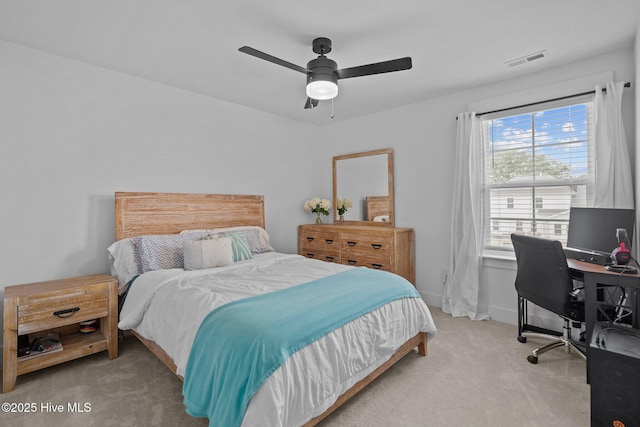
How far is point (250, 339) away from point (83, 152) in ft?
8.25

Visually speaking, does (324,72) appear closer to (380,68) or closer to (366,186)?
(380,68)

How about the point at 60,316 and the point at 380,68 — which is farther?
the point at 60,316

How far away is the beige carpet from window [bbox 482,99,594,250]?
1228 millimetres

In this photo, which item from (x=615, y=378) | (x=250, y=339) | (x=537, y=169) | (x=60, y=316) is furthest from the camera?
(x=537, y=169)

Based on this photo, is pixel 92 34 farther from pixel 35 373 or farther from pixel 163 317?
pixel 35 373

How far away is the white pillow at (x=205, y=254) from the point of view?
2.84m

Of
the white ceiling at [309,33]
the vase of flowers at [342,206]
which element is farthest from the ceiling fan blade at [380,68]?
the vase of flowers at [342,206]

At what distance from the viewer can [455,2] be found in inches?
78.5

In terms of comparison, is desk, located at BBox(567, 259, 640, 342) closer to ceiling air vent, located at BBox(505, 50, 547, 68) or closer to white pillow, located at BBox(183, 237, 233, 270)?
A: ceiling air vent, located at BBox(505, 50, 547, 68)

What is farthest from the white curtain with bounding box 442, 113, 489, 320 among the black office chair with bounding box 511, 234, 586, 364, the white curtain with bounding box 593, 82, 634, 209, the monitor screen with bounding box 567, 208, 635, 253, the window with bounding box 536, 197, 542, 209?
the white curtain with bounding box 593, 82, 634, 209

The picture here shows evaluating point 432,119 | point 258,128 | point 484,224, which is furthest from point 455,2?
point 258,128

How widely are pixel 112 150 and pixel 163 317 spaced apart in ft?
5.94

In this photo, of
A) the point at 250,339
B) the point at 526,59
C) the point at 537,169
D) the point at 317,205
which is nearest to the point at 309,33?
the point at 526,59

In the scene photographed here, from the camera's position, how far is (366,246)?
12.8ft
